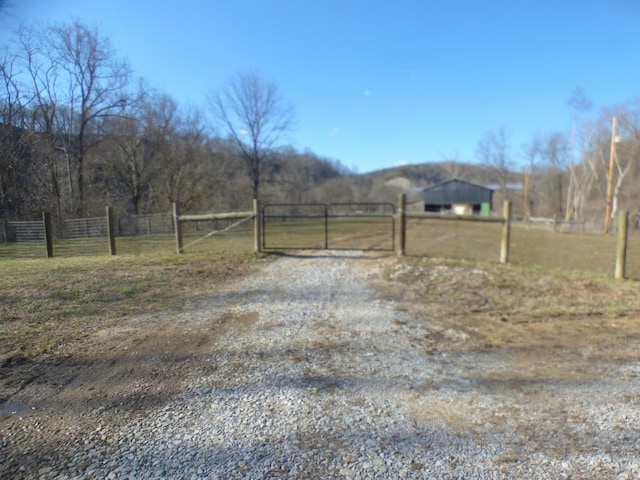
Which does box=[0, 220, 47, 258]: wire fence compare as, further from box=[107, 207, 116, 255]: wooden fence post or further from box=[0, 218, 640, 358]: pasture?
box=[107, 207, 116, 255]: wooden fence post

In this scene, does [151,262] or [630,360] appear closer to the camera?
[630,360]

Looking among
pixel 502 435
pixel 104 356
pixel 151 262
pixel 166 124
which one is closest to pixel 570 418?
pixel 502 435

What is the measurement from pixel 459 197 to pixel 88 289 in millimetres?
56563

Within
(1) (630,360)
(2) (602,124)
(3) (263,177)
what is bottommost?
(1) (630,360)

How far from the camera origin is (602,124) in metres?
40.8

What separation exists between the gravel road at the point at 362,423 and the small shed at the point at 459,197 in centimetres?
5460

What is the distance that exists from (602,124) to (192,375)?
51.5 m

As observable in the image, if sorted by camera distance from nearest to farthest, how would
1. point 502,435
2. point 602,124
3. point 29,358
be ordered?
point 502,435 < point 29,358 < point 602,124

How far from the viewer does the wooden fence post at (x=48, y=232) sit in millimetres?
7141

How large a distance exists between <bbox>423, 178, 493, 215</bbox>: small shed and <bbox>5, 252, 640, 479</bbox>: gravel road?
54.6 m

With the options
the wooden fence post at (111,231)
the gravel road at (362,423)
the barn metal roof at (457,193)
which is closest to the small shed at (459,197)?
the barn metal roof at (457,193)

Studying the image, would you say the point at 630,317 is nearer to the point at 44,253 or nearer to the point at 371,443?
the point at 371,443

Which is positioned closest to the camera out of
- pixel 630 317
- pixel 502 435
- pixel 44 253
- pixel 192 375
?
pixel 502 435

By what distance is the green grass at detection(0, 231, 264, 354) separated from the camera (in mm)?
4426
